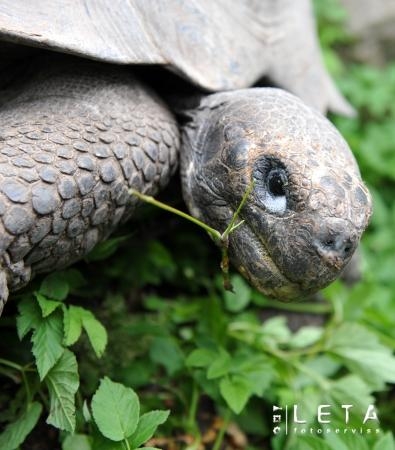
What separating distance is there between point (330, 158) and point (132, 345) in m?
0.80

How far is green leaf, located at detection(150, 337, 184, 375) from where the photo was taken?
1.93 meters

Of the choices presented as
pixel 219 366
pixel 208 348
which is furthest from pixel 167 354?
pixel 219 366

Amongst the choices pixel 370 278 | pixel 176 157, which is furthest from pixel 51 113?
pixel 370 278

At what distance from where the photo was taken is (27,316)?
4.95ft

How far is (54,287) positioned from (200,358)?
0.43 m

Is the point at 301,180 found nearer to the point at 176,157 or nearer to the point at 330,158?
the point at 330,158

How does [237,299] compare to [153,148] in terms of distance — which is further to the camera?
[237,299]

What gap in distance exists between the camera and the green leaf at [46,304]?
4.91 feet

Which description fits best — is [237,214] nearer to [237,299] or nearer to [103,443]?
[103,443]

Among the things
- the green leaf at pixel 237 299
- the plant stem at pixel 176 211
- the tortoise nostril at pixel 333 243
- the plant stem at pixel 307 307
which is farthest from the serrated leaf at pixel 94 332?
the plant stem at pixel 307 307

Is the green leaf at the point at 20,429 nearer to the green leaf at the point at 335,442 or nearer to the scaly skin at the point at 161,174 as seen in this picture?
the scaly skin at the point at 161,174

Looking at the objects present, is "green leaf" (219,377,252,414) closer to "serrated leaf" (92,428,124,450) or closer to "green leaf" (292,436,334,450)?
"green leaf" (292,436,334,450)

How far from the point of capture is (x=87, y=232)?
156 cm

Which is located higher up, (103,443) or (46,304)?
(46,304)
